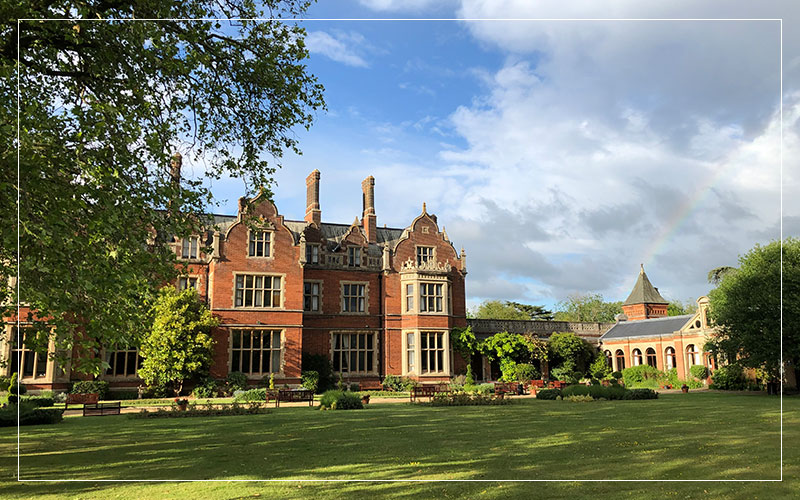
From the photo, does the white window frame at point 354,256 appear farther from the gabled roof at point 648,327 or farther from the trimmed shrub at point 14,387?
the gabled roof at point 648,327

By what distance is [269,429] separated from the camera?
14664mm

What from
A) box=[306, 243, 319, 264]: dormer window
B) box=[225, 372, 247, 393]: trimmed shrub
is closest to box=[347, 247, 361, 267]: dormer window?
box=[306, 243, 319, 264]: dormer window

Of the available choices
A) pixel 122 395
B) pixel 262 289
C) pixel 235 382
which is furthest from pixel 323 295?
pixel 122 395

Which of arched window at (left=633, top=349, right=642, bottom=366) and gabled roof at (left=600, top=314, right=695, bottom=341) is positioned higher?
gabled roof at (left=600, top=314, right=695, bottom=341)

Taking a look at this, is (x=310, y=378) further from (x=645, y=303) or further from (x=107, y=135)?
(x=645, y=303)

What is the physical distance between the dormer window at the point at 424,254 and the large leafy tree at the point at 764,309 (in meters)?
17.2

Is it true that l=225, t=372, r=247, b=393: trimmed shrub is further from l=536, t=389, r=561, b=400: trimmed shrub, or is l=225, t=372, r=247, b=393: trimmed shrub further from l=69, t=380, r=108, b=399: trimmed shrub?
l=536, t=389, r=561, b=400: trimmed shrub

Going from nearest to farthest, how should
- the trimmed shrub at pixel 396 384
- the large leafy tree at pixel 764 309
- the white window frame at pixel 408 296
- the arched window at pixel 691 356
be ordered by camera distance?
the large leafy tree at pixel 764 309 < the trimmed shrub at pixel 396 384 < the white window frame at pixel 408 296 < the arched window at pixel 691 356

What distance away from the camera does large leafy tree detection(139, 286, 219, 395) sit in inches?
1144

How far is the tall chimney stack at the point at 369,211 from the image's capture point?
39438 mm

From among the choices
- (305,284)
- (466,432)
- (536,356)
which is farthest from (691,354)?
(466,432)

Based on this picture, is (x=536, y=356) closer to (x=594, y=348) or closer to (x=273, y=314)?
(x=594, y=348)

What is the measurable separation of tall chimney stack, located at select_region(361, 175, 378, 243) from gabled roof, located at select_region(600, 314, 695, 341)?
21.6 metres

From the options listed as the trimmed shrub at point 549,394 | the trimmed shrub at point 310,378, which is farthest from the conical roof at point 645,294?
the trimmed shrub at point 310,378
